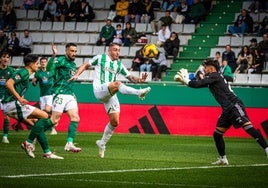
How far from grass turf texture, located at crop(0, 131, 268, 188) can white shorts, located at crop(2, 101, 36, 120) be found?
874 millimetres

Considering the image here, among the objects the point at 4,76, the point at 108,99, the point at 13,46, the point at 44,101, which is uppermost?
the point at 108,99

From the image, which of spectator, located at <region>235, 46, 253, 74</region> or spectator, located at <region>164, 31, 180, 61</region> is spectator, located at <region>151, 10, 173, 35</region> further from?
spectator, located at <region>235, 46, 253, 74</region>

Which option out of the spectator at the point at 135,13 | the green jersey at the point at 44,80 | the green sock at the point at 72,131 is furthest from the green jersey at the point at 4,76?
the spectator at the point at 135,13

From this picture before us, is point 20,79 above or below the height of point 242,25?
below

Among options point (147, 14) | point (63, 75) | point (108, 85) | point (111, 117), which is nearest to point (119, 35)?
point (147, 14)

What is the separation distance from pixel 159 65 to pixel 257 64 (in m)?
4.13

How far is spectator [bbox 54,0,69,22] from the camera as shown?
126 feet

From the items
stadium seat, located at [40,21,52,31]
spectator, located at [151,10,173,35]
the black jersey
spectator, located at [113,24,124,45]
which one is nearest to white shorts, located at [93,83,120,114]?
the black jersey

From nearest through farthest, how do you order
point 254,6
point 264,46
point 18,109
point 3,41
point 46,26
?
point 18,109 < point 264,46 < point 254,6 < point 3,41 < point 46,26

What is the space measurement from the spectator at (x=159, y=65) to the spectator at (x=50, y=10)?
7.47 meters

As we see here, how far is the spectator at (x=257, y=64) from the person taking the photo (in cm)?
3117

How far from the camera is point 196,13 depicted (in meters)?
35.7

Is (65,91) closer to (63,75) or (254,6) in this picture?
(63,75)

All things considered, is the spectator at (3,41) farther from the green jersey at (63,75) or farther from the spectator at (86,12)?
the green jersey at (63,75)
